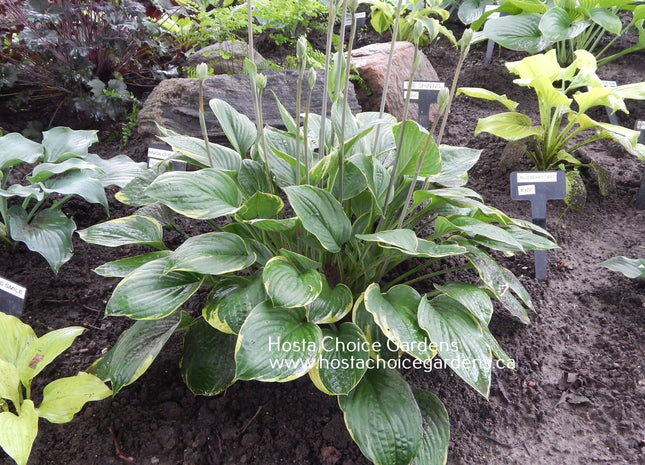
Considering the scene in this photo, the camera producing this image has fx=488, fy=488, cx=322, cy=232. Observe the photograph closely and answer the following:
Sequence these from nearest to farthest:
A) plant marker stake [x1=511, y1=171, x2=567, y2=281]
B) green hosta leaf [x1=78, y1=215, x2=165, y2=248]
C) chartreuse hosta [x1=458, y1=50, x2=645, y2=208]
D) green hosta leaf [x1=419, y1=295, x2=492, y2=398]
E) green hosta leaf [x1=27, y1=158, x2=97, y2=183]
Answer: green hosta leaf [x1=419, y1=295, x2=492, y2=398], green hosta leaf [x1=78, y1=215, x2=165, y2=248], green hosta leaf [x1=27, y1=158, x2=97, y2=183], plant marker stake [x1=511, y1=171, x2=567, y2=281], chartreuse hosta [x1=458, y1=50, x2=645, y2=208]

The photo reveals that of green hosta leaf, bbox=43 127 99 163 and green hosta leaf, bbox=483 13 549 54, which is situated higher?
green hosta leaf, bbox=483 13 549 54

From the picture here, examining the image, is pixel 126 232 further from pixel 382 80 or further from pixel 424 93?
pixel 382 80

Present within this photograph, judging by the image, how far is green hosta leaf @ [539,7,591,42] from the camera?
97.1 inches

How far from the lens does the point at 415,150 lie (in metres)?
1.38

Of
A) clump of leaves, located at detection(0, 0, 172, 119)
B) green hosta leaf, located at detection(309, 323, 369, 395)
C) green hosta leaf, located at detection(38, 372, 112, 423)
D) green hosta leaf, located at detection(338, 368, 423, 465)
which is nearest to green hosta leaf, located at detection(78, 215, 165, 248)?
green hosta leaf, located at detection(38, 372, 112, 423)

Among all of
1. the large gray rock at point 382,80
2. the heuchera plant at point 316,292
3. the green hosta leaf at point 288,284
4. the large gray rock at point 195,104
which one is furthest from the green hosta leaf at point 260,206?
the large gray rock at point 382,80

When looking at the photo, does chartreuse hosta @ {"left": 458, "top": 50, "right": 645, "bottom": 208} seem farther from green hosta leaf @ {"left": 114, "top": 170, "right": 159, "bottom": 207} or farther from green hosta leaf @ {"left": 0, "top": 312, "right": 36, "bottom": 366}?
green hosta leaf @ {"left": 0, "top": 312, "right": 36, "bottom": 366}

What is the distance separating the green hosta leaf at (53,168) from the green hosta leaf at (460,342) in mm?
1218

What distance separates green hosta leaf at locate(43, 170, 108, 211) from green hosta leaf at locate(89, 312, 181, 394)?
0.51 m

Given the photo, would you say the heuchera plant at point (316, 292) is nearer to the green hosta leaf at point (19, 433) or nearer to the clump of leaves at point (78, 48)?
the green hosta leaf at point (19, 433)

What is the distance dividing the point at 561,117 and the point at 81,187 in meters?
2.05

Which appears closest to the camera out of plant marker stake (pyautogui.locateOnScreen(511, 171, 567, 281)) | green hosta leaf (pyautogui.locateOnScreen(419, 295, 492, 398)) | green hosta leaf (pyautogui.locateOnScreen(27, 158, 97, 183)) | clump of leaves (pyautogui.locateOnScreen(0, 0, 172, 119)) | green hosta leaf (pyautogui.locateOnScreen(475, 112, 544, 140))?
green hosta leaf (pyautogui.locateOnScreen(419, 295, 492, 398))

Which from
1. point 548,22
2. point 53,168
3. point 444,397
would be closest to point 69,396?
point 53,168

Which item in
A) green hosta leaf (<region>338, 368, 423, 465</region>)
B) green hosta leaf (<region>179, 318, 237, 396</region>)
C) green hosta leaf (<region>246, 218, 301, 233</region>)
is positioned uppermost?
green hosta leaf (<region>246, 218, 301, 233</region>)
